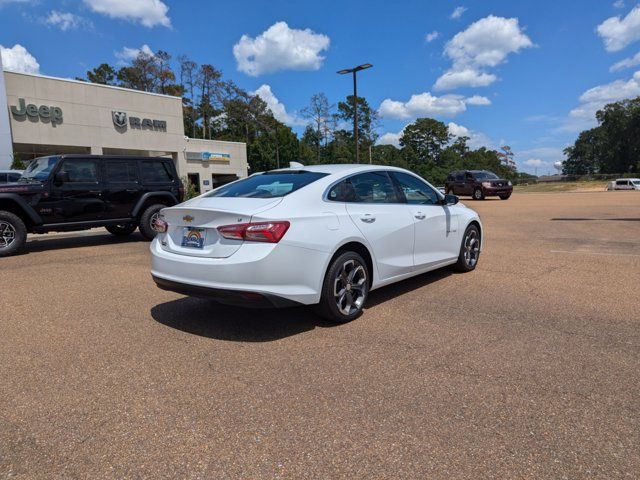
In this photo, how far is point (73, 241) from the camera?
10.8 m

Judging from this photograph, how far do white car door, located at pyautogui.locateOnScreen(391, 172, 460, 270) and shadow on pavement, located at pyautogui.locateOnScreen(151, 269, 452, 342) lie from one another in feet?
2.12

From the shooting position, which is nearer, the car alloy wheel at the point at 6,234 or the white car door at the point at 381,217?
the white car door at the point at 381,217

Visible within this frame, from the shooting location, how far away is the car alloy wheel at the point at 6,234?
8461 millimetres

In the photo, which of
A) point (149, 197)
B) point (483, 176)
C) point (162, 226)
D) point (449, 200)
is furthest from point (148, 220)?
point (483, 176)

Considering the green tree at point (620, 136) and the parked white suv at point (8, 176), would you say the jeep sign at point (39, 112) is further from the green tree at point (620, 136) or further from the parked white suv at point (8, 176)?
the green tree at point (620, 136)

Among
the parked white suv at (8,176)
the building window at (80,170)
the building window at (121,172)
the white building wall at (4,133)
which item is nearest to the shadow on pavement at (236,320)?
the building window at (80,170)

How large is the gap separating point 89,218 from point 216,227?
656 centimetres

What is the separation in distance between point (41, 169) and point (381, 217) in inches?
305

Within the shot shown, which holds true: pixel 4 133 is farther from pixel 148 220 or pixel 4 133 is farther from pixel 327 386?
pixel 327 386

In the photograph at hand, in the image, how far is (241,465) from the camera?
7.56ft

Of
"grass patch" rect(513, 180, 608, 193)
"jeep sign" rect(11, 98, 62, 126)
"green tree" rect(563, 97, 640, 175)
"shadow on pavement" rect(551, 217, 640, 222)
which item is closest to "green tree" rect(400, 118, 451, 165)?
"green tree" rect(563, 97, 640, 175)

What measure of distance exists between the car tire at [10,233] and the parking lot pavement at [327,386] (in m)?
3.23

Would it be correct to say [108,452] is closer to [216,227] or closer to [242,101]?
[216,227]

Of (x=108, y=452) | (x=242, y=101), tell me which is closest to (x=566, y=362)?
(x=108, y=452)
